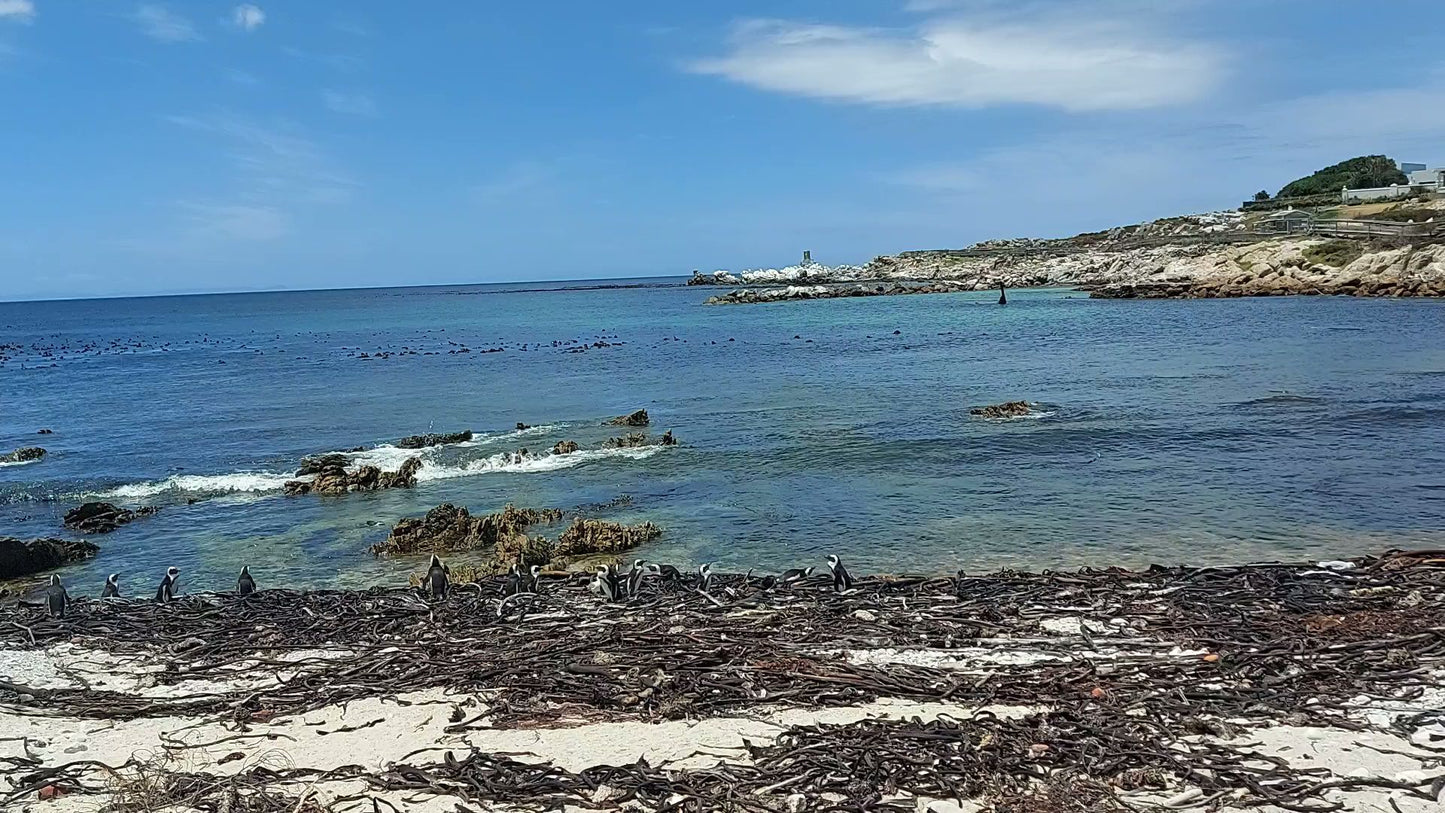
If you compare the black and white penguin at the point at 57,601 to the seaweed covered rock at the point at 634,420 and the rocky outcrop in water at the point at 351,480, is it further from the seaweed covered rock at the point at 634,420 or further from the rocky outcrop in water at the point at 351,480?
the seaweed covered rock at the point at 634,420

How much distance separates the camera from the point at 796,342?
53625 millimetres

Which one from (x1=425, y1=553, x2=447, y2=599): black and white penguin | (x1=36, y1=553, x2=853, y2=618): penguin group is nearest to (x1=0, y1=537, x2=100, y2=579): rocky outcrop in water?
(x1=36, y1=553, x2=853, y2=618): penguin group

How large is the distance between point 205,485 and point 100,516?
2.73 meters

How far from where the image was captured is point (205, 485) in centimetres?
2095

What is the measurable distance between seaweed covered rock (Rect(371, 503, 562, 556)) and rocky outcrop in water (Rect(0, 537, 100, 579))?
5.07 metres

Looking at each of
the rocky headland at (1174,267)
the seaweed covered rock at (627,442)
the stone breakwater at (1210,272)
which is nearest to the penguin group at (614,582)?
the seaweed covered rock at (627,442)

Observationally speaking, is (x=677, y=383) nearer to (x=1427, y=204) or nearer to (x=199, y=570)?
(x=199, y=570)

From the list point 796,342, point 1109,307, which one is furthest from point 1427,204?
point 796,342

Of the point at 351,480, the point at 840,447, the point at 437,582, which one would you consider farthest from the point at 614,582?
the point at 840,447

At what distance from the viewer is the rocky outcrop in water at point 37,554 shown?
48.9 ft

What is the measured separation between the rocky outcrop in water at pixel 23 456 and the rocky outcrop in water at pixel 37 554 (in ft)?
38.7

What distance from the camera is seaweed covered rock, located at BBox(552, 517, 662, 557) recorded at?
14750 millimetres

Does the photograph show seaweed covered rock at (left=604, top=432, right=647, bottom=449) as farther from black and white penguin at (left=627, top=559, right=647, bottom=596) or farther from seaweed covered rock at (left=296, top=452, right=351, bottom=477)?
black and white penguin at (left=627, top=559, right=647, bottom=596)

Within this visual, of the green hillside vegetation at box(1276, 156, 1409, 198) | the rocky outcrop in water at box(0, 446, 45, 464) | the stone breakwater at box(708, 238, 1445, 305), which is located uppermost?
the green hillside vegetation at box(1276, 156, 1409, 198)
